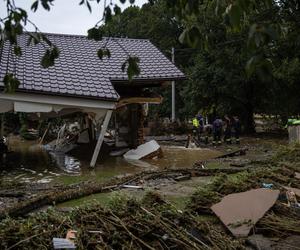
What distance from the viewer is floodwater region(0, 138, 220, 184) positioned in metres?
13.2

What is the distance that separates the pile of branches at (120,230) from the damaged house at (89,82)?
5.32 m

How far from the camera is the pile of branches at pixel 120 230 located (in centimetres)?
510

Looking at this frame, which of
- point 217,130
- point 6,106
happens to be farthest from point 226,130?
point 6,106

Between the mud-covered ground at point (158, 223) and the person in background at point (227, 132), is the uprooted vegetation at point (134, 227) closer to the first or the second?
the mud-covered ground at point (158, 223)

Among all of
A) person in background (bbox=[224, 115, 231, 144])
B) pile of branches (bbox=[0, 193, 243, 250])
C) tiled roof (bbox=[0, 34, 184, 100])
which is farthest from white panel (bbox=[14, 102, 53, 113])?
person in background (bbox=[224, 115, 231, 144])

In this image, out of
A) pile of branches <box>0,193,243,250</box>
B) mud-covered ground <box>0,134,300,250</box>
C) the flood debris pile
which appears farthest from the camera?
the flood debris pile

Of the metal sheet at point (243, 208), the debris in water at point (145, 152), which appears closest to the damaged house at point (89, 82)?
the debris in water at point (145, 152)

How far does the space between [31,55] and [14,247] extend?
44.9 feet

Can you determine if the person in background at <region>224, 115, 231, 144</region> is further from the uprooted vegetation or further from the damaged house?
the uprooted vegetation

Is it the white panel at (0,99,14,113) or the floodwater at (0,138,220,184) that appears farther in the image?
the white panel at (0,99,14,113)

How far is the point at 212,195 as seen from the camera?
8000 mm

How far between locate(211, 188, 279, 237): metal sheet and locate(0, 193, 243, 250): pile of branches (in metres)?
0.34

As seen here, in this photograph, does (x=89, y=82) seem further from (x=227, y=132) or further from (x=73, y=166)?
(x=227, y=132)

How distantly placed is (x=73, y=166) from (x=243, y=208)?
985cm
